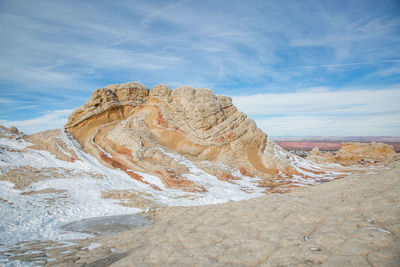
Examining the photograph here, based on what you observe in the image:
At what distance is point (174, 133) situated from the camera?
2719 cm

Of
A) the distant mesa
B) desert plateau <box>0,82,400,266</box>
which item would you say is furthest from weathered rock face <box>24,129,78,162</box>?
desert plateau <box>0,82,400,266</box>

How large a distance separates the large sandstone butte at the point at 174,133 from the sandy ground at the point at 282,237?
13.0 metres

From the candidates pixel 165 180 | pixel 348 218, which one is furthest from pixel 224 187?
pixel 348 218

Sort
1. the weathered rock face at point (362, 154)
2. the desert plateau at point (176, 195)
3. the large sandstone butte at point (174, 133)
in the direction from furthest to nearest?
the weathered rock face at point (362, 154) < the large sandstone butte at point (174, 133) < the desert plateau at point (176, 195)

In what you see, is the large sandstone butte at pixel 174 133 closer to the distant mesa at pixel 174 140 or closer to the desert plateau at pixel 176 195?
the distant mesa at pixel 174 140

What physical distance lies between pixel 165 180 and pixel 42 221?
31.0 feet

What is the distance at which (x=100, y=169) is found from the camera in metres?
18.9

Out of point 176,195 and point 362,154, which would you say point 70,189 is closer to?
point 176,195

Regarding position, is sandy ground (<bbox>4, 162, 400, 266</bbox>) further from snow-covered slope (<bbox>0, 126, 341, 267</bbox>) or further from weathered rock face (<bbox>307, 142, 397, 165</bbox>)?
weathered rock face (<bbox>307, 142, 397, 165</bbox>)

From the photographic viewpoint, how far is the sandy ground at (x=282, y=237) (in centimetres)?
459

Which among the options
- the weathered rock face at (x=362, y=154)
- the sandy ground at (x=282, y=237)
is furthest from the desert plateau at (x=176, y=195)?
the weathered rock face at (x=362, y=154)

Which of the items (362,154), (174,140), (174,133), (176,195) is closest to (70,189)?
(176,195)

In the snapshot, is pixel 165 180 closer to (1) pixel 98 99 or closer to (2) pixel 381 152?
(1) pixel 98 99

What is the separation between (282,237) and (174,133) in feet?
72.4
